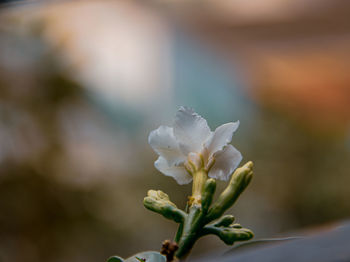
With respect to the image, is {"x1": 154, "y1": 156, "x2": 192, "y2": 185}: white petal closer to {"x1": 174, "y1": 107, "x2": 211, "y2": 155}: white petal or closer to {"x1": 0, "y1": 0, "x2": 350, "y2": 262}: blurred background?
{"x1": 174, "y1": 107, "x2": 211, "y2": 155}: white petal

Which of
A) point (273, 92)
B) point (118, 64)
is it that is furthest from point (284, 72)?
point (118, 64)

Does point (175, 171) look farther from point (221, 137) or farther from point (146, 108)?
point (146, 108)

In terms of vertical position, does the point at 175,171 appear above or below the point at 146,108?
below

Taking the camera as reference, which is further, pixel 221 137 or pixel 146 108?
pixel 146 108

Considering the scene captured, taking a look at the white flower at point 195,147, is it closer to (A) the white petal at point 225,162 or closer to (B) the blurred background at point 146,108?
(A) the white petal at point 225,162

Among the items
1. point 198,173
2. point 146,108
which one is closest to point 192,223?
point 198,173

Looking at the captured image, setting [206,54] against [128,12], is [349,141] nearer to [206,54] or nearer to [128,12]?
[206,54]

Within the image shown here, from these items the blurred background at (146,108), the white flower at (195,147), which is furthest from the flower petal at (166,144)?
the blurred background at (146,108)

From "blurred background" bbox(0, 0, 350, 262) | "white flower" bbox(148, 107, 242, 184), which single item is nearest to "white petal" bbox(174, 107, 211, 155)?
"white flower" bbox(148, 107, 242, 184)

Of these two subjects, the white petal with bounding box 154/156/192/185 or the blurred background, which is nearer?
the white petal with bounding box 154/156/192/185
